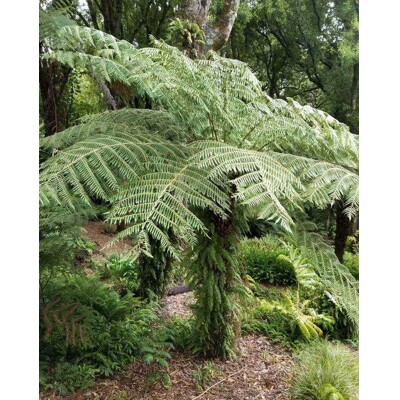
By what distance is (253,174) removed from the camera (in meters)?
0.92

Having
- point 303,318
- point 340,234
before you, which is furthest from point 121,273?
point 340,234

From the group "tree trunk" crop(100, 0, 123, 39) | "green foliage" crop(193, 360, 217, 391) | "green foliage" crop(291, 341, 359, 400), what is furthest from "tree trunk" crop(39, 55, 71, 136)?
"tree trunk" crop(100, 0, 123, 39)

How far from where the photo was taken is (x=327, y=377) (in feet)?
4.88

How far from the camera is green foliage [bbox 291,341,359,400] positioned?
4.70 feet

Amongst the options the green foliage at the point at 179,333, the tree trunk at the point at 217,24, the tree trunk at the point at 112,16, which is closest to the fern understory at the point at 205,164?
the green foliage at the point at 179,333

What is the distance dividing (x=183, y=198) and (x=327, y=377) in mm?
1001

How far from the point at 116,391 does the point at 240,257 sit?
0.73 meters

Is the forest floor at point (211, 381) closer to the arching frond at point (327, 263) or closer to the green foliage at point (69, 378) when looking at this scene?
the green foliage at point (69, 378)

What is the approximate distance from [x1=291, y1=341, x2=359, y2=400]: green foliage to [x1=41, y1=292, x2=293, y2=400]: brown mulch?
8 cm

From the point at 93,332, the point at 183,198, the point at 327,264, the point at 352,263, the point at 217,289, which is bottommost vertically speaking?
the point at 352,263

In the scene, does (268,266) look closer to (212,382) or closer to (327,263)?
(212,382)
